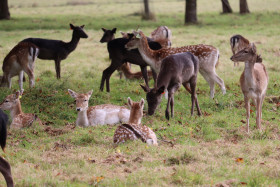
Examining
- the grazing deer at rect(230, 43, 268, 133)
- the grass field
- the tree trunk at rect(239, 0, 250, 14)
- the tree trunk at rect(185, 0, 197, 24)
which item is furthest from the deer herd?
the tree trunk at rect(239, 0, 250, 14)

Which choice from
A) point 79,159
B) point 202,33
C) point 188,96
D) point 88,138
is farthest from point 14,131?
point 202,33

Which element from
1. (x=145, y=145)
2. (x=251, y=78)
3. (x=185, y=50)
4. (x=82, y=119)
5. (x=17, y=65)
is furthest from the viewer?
(x=17, y=65)

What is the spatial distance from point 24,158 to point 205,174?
2399mm

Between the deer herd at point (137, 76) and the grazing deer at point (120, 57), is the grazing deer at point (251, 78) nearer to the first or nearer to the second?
the deer herd at point (137, 76)

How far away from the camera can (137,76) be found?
12266mm

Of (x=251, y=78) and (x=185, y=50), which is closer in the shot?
(x=251, y=78)

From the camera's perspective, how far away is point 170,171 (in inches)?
→ 225

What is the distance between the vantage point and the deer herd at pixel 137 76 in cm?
758

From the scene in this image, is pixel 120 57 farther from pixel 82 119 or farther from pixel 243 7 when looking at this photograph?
pixel 243 7

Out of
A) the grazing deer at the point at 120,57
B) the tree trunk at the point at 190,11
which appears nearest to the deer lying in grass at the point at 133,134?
the grazing deer at the point at 120,57

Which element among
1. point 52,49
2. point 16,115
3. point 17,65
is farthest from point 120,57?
point 16,115

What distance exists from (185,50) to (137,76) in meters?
2.20

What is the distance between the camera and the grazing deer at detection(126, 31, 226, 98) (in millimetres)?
10344

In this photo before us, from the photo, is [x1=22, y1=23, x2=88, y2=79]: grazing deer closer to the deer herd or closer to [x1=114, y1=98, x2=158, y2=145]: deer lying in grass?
the deer herd
